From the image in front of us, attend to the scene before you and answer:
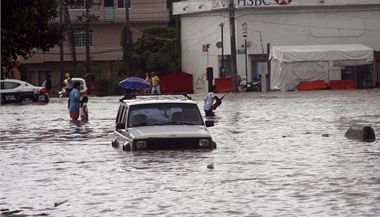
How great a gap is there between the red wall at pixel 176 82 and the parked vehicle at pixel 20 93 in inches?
820

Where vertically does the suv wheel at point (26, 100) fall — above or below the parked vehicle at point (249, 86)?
above

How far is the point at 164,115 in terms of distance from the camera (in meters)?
21.3

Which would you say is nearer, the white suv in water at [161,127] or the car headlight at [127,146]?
the white suv in water at [161,127]

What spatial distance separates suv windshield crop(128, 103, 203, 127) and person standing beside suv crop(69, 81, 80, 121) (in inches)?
Result: 451

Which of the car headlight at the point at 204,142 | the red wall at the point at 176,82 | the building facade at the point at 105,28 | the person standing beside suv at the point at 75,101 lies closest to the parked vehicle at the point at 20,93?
the person standing beside suv at the point at 75,101

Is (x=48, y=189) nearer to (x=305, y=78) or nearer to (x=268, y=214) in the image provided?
(x=268, y=214)

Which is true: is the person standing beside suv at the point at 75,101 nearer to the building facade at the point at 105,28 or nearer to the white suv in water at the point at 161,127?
the white suv in water at the point at 161,127

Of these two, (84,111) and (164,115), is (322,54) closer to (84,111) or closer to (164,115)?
(84,111)

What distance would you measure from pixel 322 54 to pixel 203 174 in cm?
5113

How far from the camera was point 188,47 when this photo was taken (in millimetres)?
81000

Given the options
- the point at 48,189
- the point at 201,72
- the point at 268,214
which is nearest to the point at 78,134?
the point at 48,189

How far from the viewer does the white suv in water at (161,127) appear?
20234 millimetres

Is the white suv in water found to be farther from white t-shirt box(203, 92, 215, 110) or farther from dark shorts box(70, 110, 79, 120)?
white t-shirt box(203, 92, 215, 110)

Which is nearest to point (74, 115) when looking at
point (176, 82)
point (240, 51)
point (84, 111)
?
point (84, 111)
